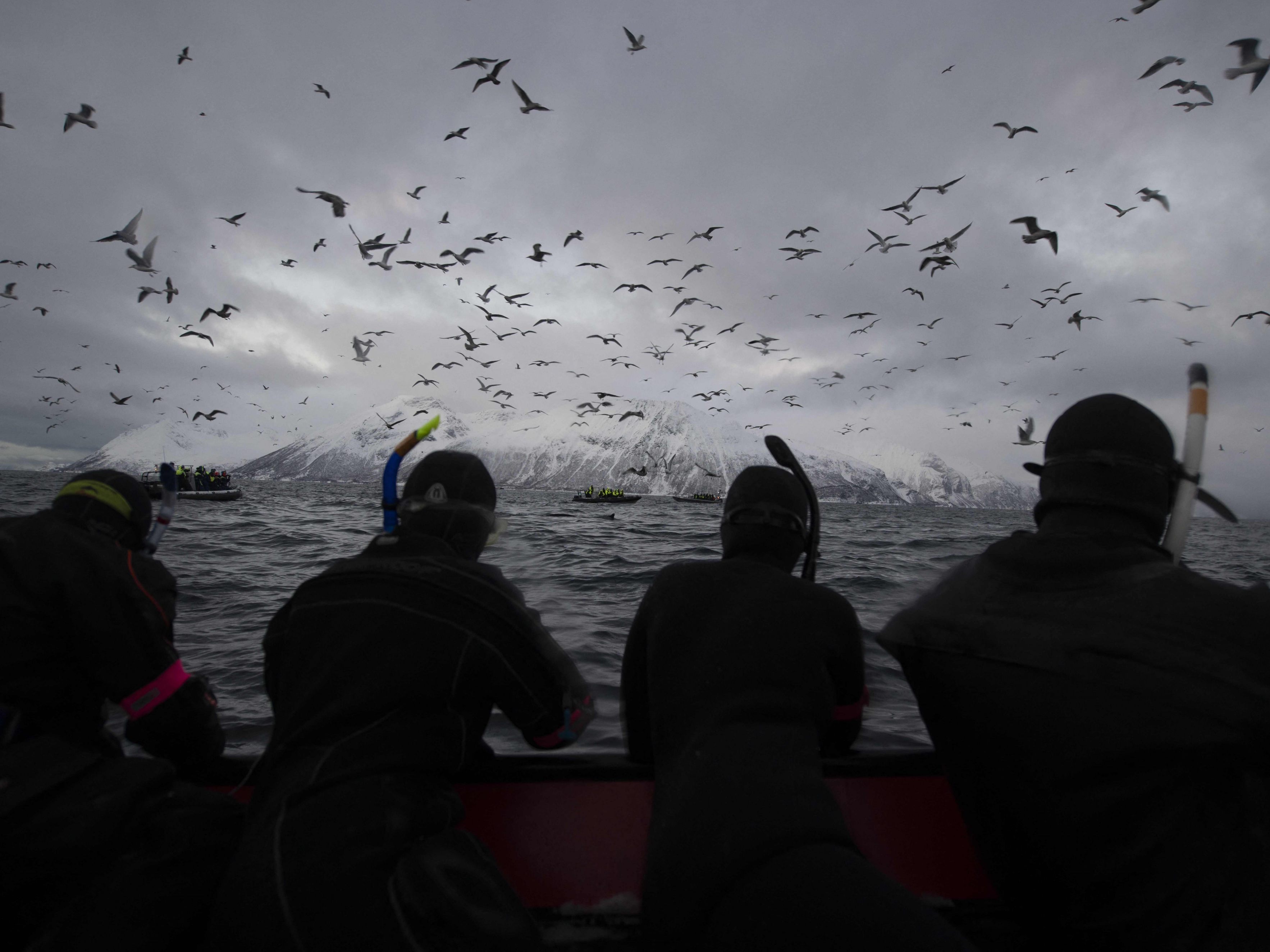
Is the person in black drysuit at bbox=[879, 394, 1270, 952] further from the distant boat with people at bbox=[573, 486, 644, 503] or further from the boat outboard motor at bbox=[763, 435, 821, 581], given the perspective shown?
the distant boat with people at bbox=[573, 486, 644, 503]

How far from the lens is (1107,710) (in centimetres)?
160

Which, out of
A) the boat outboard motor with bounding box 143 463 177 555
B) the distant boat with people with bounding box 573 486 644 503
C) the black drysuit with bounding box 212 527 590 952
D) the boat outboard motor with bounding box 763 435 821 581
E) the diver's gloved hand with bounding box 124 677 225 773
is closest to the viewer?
the black drysuit with bounding box 212 527 590 952

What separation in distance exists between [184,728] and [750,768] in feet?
9.37

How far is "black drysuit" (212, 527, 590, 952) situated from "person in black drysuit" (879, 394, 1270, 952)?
152cm

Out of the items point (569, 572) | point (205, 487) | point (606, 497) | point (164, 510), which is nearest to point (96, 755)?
point (164, 510)

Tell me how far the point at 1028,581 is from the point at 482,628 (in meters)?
1.92

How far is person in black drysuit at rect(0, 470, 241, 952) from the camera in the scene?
1.60 metres

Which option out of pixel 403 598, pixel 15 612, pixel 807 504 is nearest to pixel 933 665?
pixel 807 504

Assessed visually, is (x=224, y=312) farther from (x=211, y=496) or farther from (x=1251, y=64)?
(x=211, y=496)

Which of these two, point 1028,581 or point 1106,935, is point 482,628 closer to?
Result: point 1028,581

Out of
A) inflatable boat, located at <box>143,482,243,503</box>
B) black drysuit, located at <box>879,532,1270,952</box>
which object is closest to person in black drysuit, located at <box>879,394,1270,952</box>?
black drysuit, located at <box>879,532,1270,952</box>

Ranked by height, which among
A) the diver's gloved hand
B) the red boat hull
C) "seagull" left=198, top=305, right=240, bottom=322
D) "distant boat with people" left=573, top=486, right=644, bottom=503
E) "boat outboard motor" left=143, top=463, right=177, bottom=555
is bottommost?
"distant boat with people" left=573, top=486, right=644, bottom=503

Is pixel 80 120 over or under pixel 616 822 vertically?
over

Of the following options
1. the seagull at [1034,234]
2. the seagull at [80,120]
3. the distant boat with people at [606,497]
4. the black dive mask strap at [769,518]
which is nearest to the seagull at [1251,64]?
the seagull at [1034,234]
